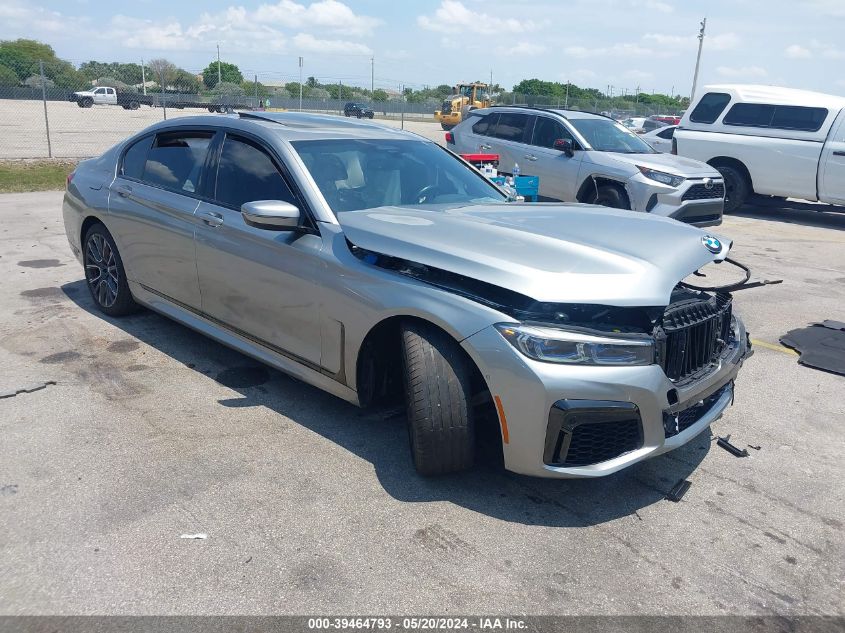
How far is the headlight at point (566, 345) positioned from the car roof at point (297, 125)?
6.77 ft

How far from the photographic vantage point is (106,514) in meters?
3.17

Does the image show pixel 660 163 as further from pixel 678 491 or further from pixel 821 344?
pixel 678 491

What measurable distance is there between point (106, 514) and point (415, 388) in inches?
58.1

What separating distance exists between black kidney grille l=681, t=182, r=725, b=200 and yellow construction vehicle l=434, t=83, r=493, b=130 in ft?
108

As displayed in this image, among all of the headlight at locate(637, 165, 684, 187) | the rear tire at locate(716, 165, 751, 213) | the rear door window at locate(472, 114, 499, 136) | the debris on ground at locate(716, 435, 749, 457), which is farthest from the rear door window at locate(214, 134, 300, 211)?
the rear tire at locate(716, 165, 751, 213)

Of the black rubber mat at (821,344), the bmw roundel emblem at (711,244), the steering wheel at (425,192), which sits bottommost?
the black rubber mat at (821,344)

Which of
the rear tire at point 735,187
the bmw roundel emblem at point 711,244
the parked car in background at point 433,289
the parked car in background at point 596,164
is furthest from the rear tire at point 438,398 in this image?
the rear tire at point 735,187

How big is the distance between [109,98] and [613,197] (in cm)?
4657

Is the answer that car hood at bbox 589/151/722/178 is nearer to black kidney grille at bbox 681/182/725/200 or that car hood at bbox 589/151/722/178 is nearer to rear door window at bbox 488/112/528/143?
black kidney grille at bbox 681/182/725/200

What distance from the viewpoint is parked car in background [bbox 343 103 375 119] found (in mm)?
43594

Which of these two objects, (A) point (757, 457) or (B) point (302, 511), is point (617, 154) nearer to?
(A) point (757, 457)

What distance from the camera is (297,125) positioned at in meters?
4.69

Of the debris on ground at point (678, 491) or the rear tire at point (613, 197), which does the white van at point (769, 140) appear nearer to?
the rear tire at point (613, 197)

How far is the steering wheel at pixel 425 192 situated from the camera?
445 centimetres
